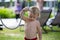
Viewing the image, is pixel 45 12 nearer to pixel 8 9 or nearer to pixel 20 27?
pixel 20 27

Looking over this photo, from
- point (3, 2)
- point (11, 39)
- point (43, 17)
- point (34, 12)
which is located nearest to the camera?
point (34, 12)

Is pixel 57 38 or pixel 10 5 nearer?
pixel 57 38

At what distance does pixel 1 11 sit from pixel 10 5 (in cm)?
51

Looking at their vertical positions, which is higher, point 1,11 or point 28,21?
point 28,21

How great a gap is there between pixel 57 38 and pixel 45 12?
1.18 meters

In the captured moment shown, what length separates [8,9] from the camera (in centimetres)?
1017

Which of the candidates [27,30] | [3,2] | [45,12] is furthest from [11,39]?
[3,2]

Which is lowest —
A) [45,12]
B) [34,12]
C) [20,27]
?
[20,27]

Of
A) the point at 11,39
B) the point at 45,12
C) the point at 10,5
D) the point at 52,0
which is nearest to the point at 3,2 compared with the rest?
the point at 10,5

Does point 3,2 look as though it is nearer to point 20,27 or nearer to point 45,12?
point 20,27

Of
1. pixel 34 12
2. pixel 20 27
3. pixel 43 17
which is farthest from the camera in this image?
pixel 20 27

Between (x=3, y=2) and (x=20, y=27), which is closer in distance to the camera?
(x=20, y=27)

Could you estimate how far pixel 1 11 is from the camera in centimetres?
994

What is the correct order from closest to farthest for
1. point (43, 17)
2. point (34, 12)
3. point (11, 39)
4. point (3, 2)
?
point (34, 12) → point (11, 39) → point (43, 17) → point (3, 2)
